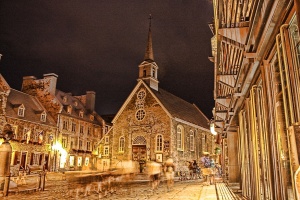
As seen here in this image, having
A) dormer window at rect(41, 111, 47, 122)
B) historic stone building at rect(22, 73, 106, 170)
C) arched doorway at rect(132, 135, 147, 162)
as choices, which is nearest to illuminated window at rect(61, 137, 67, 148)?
historic stone building at rect(22, 73, 106, 170)

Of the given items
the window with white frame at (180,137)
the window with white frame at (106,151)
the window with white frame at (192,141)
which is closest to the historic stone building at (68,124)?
the window with white frame at (106,151)

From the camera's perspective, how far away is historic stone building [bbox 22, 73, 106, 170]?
116 ft

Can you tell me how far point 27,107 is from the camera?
32.5 m

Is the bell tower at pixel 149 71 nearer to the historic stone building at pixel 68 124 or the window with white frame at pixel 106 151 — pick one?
the window with white frame at pixel 106 151

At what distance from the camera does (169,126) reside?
2809cm

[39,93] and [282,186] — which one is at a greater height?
[39,93]

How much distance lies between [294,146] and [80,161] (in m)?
39.3

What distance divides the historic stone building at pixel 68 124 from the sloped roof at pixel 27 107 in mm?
1172

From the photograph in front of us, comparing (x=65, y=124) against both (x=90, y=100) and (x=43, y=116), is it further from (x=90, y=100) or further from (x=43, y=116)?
(x=90, y=100)

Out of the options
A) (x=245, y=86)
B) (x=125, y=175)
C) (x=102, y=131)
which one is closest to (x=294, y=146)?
(x=245, y=86)

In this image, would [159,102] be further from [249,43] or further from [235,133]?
[249,43]

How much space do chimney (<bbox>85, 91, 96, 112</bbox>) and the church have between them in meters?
13.9

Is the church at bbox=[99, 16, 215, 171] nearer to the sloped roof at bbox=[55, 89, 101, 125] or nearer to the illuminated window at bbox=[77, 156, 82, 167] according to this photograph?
the illuminated window at bbox=[77, 156, 82, 167]

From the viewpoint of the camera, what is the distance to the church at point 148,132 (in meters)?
28.2
